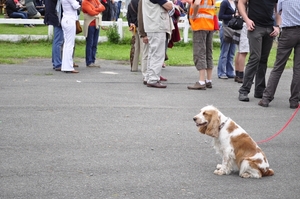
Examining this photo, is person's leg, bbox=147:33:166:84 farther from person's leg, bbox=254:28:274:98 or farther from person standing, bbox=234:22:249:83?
person's leg, bbox=254:28:274:98

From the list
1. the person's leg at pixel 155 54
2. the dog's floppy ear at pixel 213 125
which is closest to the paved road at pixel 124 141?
the person's leg at pixel 155 54

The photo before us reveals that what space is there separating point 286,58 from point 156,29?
2591 millimetres

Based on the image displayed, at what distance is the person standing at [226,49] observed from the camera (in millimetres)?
13500

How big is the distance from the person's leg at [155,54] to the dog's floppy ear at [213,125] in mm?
5373

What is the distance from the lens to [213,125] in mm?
6648

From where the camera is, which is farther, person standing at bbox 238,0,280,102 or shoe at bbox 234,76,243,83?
shoe at bbox 234,76,243,83

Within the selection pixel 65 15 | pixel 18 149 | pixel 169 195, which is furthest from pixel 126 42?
pixel 169 195

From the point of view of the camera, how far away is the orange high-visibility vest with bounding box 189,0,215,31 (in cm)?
1165

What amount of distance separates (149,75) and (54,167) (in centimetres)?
563

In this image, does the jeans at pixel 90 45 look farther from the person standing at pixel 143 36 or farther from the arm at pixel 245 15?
the arm at pixel 245 15

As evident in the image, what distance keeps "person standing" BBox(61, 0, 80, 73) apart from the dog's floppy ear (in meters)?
7.49

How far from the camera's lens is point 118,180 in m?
6.32

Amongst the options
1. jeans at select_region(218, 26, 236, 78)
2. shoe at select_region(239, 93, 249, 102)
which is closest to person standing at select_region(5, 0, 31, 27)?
jeans at select_region(218, 26, 236, 78)

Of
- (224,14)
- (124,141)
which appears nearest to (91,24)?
(224,14)
